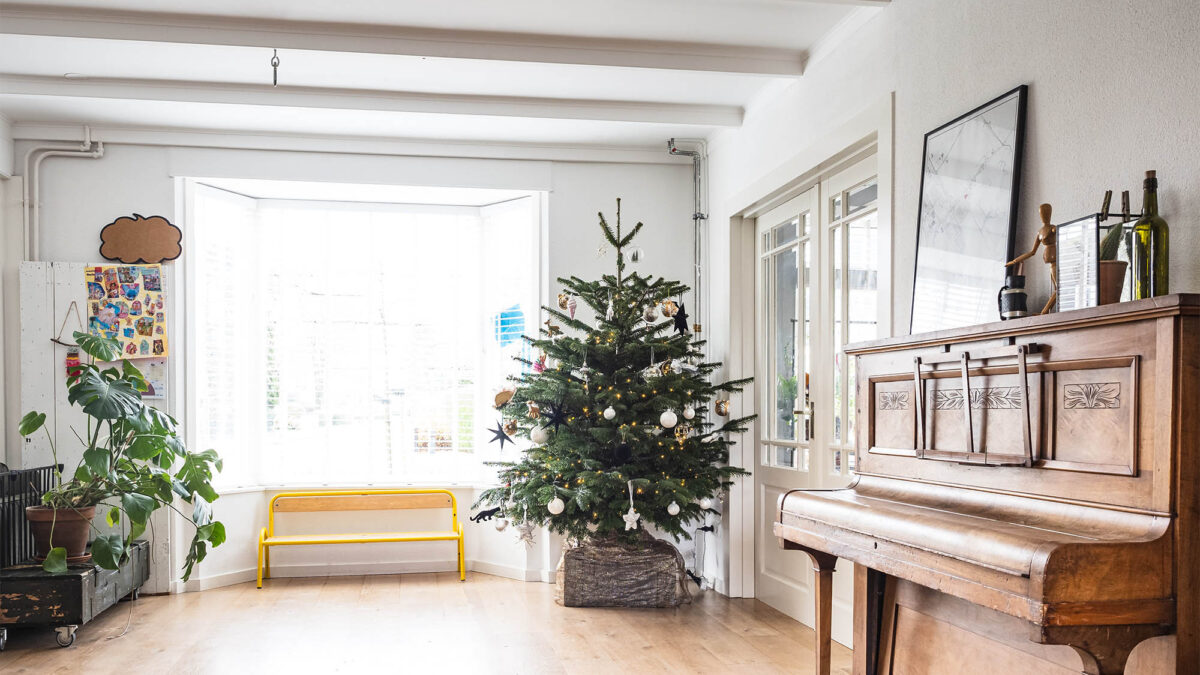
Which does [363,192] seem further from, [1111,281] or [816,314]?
[1111,281]

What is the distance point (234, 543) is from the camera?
575 cm

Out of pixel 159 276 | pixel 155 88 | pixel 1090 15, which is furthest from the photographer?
pixel 159 276

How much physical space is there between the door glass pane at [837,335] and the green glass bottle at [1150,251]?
2.09m

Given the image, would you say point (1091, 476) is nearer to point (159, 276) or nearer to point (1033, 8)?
point (1033, 8)

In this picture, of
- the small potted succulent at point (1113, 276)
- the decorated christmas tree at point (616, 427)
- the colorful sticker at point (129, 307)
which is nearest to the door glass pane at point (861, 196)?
the decorated christmas tree at point (616, 427)

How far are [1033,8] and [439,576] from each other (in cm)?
453

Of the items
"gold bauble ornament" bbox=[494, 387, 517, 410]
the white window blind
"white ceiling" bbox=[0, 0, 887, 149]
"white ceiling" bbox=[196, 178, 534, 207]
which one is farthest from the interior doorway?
"white ceiling" bbox=[196, 178, 534, 207]

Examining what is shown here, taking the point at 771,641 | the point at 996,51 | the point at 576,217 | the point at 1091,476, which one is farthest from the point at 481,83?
the point at 1091,476

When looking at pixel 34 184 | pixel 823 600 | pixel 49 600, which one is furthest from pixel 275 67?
pixel 823 600

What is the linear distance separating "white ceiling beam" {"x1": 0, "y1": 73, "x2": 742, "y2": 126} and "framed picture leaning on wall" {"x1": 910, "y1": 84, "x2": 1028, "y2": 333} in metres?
2.10

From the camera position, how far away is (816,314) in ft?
14.8

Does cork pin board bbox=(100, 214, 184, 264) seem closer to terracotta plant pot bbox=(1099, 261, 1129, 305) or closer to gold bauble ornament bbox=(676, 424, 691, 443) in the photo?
gold bauble ornament bbox=(676, 424, 691, 443)

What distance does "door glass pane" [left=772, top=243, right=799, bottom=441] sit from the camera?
15.8 feet

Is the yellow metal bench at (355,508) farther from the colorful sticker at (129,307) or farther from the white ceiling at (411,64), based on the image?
the white ceiling at (411,64)
